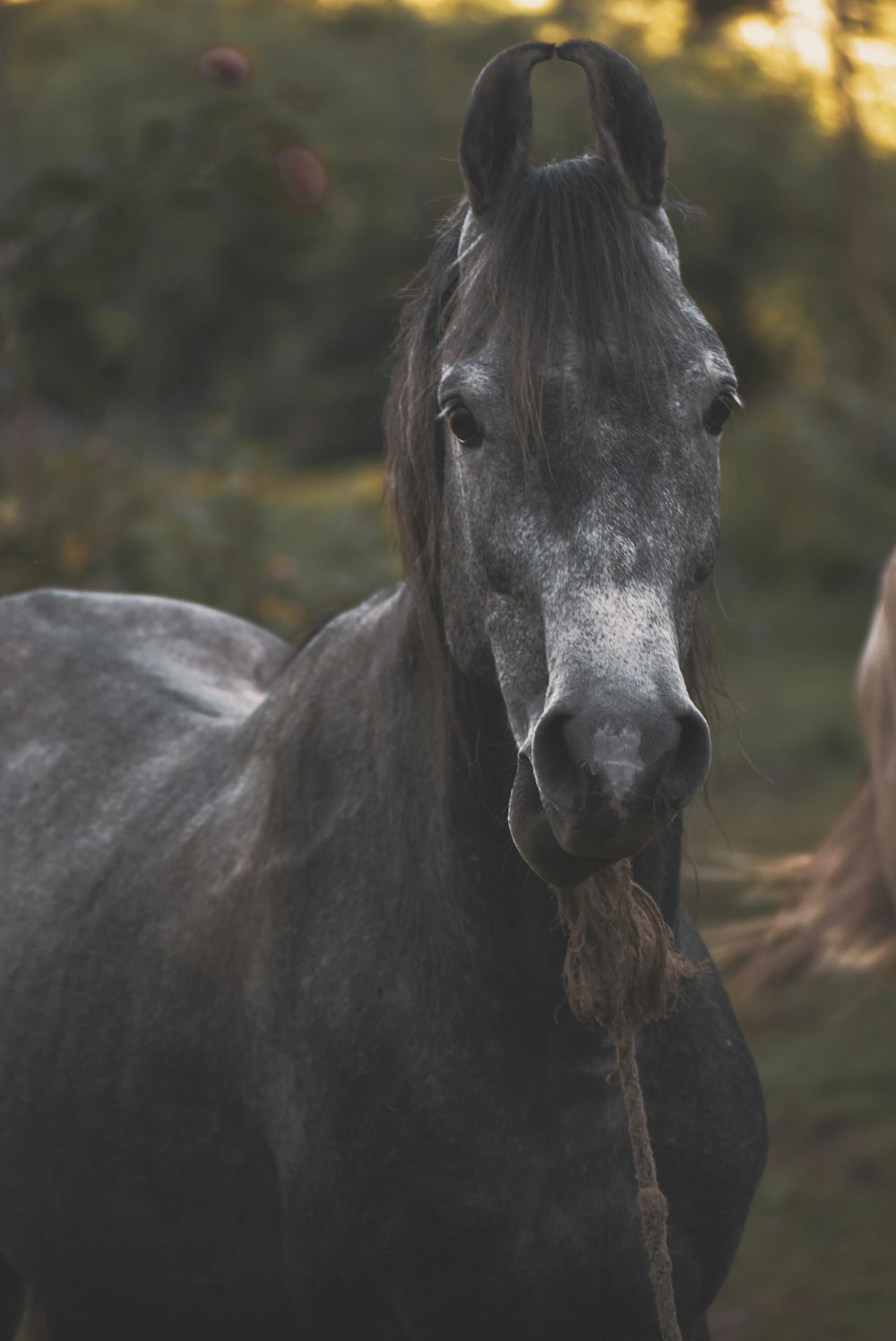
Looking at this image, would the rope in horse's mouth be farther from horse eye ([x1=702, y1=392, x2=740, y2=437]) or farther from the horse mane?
horse eye ([x1=702, y1=392, x2=740, y2=437])

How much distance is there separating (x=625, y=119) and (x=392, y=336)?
1548 millimetres

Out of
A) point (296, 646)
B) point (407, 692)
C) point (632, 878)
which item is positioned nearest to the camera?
point (632, 878)

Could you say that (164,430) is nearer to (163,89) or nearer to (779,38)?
(163,89)

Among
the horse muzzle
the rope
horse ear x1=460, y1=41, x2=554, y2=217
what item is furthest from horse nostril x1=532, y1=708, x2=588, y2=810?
horse ear x1=460, y1=41, x2=554, y2=217

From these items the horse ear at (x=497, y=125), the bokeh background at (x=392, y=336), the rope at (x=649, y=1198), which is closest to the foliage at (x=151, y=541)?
the bokeh background at (x=392, y=336)

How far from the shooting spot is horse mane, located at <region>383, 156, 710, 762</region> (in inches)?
66.1

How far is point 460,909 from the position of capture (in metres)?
1.95

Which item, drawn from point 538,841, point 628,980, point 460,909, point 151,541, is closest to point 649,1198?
point 628,980

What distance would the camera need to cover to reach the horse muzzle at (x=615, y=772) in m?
1.47

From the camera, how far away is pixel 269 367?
14.6 meters

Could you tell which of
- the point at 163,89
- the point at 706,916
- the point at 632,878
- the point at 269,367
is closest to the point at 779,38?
the point at 269,367

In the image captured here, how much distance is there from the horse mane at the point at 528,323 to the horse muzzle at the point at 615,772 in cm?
32

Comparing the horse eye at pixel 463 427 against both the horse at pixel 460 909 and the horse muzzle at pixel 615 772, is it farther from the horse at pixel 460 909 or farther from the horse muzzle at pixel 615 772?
the horse muzzle at pixel 615 772

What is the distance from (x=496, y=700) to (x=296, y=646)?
0.63 m
